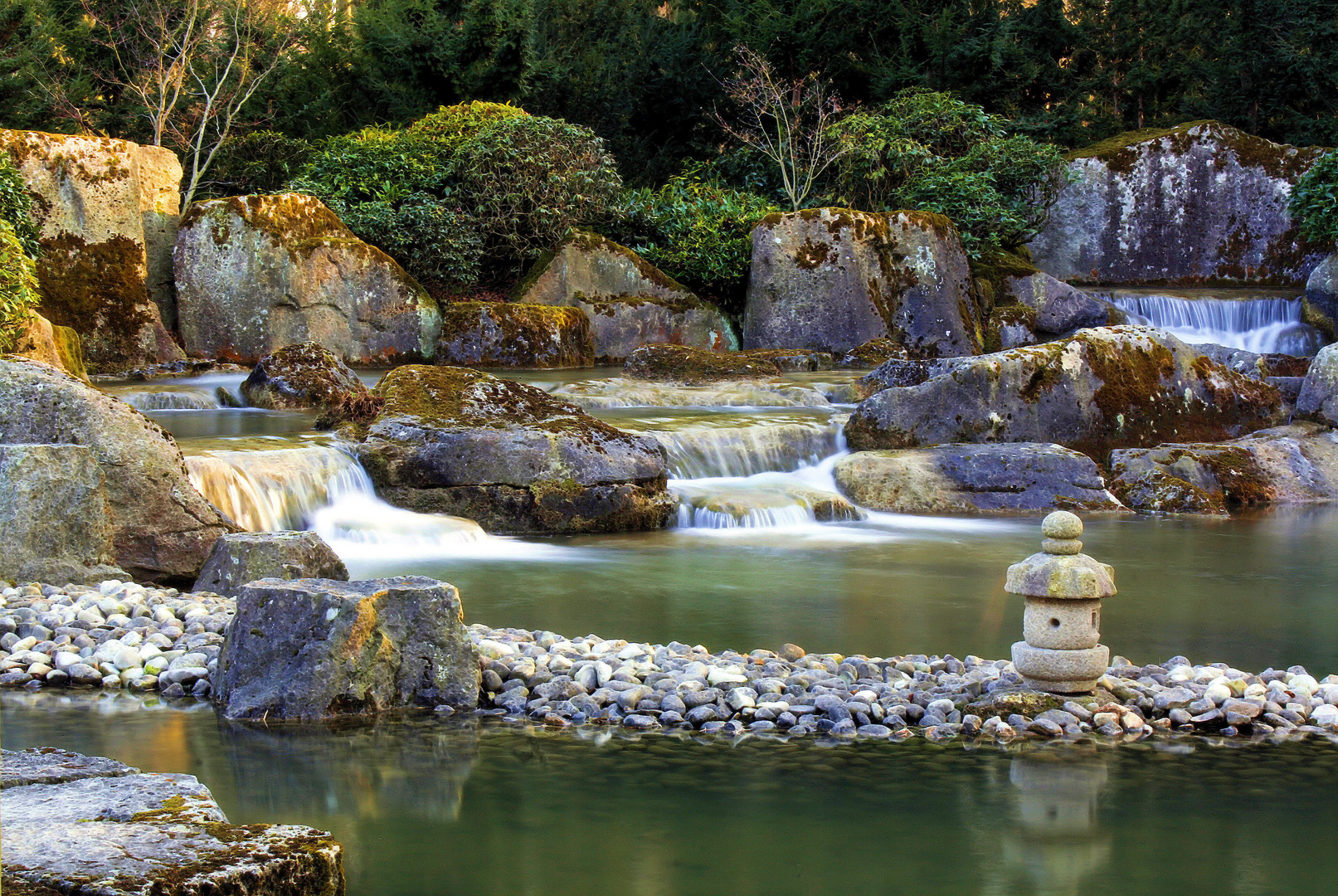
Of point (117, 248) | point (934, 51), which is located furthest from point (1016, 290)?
point (117, 248)

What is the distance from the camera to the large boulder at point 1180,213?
21734 millimetres

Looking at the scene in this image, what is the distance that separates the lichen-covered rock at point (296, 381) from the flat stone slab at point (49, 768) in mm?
9445

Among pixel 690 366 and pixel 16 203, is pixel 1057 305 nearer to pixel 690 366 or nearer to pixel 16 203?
pixel 690 366

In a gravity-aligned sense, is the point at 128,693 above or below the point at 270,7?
below

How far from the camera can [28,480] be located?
6297 mm

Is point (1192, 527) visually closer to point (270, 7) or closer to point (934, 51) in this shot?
point (934, 51)

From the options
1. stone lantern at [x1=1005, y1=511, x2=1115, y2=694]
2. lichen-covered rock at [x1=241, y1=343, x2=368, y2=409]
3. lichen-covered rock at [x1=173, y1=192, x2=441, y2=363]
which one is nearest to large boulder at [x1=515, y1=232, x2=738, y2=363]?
lichen-covered rock at [x1=173, y1=192, x2=441, y2=363]

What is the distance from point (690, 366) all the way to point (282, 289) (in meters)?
5.31

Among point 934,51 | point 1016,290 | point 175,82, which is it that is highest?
point 934,51

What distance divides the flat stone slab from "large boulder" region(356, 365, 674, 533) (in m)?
5.81

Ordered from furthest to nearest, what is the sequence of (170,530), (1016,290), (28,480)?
1. (1016,290)
2. (170,530)
3. (28,480)

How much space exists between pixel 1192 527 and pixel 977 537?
194 cm

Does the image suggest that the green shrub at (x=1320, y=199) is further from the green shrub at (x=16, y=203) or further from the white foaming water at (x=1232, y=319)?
the green shrub at (x=16, y=203)

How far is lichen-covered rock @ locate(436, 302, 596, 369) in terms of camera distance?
1622 centimetres
